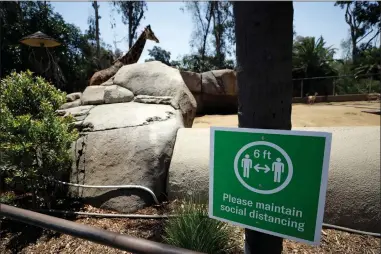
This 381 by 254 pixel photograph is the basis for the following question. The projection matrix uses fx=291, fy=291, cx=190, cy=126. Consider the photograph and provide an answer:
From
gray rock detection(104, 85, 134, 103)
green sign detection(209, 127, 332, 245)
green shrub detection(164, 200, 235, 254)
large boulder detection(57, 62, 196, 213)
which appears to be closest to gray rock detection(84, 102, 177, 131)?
large boulder detection(57, 62, 196, 213)

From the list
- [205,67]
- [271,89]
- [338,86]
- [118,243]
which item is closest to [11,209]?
[118,243]

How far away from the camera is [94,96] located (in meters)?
5.35

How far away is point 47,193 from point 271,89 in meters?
3.21

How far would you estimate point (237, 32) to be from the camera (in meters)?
1.33

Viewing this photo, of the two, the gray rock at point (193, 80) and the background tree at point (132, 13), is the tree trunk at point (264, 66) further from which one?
the background tree at point (132, 13)

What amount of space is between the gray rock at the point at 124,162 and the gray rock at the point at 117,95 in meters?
1.20

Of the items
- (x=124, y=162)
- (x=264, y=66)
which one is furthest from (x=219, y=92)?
(x=264, y=66)

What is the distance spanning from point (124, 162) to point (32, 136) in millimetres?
1065

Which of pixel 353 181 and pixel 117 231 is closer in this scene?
pixel 353 181

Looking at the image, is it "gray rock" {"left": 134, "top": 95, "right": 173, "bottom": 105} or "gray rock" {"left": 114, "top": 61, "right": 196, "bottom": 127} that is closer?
"gray rock" {"left": 134, "top": 95, "right": 173, "bottom": 105}

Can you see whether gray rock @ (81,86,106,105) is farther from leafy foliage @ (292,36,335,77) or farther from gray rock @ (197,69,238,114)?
leafy foliage @ (292,36,335,77)

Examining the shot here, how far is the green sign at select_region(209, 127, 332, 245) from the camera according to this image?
114cm

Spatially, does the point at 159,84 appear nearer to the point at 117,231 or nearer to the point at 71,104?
the point at 71,104

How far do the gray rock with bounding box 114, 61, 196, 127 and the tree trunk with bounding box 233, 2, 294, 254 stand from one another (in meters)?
3.58
